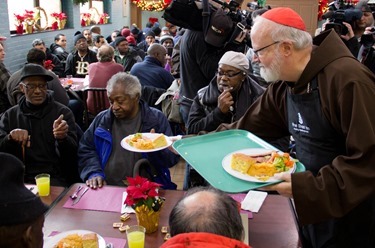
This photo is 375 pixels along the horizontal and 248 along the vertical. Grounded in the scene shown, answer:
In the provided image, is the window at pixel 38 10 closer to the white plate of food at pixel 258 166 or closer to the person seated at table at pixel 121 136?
the person seated at table at pixel 121 136

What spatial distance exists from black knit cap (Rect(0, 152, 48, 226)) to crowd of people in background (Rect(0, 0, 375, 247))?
1.35 ft

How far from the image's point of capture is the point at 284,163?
1735 millimetres

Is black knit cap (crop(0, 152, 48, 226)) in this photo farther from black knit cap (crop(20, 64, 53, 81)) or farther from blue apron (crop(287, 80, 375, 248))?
black knit cap (crop(20, 64, 53, 81))

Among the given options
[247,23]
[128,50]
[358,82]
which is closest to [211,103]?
[247,23]

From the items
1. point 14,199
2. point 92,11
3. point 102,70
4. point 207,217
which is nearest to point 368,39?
point 102,70

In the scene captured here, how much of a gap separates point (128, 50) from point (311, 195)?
17.8 ft

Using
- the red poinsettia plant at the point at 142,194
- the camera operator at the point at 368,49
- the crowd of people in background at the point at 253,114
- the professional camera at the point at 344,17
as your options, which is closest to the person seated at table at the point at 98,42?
the crowd of people in background at the point at 253,114

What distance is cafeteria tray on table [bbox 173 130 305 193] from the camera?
65.3 inches

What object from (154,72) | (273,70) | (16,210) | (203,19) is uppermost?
(203,19)

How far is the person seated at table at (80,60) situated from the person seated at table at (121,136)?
368 centimetres

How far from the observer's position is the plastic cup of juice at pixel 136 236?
5.44 feet

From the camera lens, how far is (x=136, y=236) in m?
1.67

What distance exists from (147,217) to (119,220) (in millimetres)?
196

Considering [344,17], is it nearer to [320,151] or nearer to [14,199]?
[320,151]
